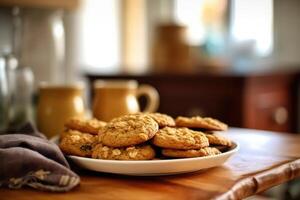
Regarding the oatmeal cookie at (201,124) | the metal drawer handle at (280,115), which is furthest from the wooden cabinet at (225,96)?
the oatmeal cookie at (201,124)

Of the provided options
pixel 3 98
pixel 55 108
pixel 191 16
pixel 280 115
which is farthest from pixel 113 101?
pixel 191 16

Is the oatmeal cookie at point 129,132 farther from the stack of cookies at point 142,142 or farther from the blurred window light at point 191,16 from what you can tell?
the blurred window light at point 191,16

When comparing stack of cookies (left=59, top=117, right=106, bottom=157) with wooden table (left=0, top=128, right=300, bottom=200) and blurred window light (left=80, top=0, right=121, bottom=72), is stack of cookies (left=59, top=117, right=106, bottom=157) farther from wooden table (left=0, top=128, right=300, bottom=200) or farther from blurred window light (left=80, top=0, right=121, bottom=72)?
blurred window light (left=80, top=0, right=121, bottom=72)

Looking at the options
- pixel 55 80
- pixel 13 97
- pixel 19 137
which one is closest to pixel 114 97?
pixel 13 97

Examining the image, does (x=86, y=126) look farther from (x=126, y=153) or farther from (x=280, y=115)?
(x=280, y=115)

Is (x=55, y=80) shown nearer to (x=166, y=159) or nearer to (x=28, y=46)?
(x=28, y=46)
